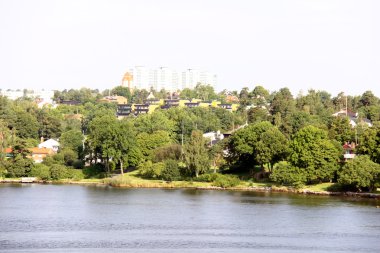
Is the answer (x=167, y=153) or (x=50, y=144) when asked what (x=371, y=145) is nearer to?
(x=167, y=153)

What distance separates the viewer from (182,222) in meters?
41.0

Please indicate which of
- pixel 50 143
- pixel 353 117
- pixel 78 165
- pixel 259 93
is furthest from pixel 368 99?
pixel 78 165

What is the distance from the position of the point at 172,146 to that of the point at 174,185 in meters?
5.55

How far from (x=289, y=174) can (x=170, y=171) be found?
33.1 feet

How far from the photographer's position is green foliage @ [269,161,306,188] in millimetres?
56125

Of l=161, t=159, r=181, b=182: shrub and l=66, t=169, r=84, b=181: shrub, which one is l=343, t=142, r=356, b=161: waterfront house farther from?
l=66, t=169, r=84, b=181: shrub

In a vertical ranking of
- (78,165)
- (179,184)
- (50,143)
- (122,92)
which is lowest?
(179,184)

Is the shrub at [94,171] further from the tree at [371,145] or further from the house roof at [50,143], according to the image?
the tree at [371,145]

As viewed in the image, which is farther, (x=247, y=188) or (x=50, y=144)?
(x=50, y=144)

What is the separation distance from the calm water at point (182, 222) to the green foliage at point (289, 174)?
222 cm

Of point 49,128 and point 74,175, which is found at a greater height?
point 49,128

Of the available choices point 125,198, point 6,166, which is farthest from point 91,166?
point 125,198

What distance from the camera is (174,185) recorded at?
201 feet

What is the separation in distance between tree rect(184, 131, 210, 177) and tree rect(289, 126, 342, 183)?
718 cm
